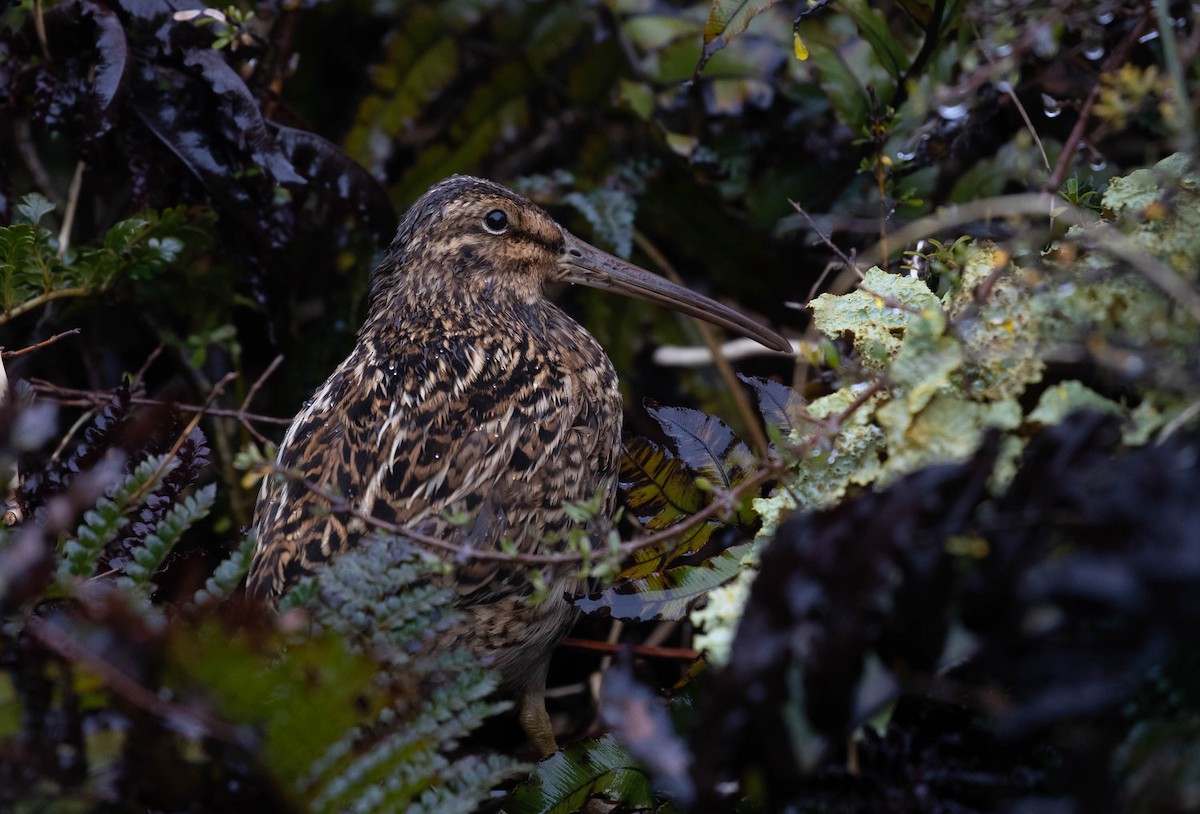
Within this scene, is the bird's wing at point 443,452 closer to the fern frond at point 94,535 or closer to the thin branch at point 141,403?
the thin branch at point 141,403

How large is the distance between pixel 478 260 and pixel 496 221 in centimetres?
13

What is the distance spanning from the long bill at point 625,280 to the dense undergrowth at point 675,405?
0.14m

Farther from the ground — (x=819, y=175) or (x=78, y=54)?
(x=78, y=54)

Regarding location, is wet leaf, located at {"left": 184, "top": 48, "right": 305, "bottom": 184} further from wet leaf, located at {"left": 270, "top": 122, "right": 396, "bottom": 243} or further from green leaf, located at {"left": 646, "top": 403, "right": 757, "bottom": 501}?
green leaf, located at {"left": 646, "top": 403, "right": 757, "bottom": 501}

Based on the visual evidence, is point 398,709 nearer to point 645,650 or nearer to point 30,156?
point 645,650

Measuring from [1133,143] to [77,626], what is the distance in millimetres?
3066

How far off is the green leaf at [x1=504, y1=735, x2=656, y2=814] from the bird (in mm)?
325

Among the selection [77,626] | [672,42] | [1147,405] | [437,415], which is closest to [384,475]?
[437,415]

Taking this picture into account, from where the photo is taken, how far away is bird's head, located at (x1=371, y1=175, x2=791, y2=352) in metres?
3.31

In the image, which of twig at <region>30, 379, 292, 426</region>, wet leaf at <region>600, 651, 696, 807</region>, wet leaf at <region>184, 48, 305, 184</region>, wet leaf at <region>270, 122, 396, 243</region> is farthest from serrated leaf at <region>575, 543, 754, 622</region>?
wet leaf at <region>270, 122, 396, 243</region>

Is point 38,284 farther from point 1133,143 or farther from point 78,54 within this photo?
point 1133,143

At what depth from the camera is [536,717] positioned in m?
2.96

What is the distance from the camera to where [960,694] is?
162 centimetres

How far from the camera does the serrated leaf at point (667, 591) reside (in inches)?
84.6
